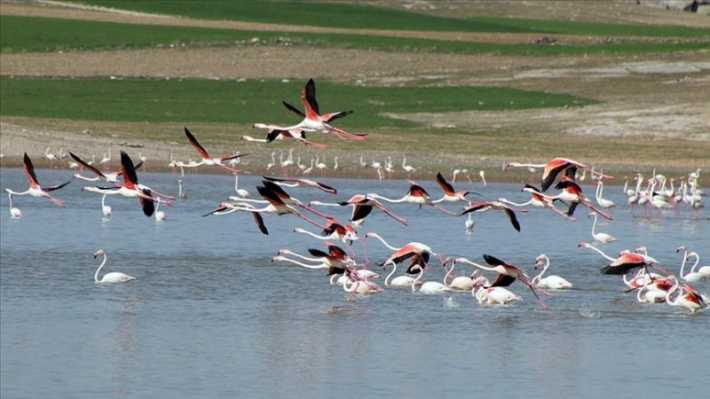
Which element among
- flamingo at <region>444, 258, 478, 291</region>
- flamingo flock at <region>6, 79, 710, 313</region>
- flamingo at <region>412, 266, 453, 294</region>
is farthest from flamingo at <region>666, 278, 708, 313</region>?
flamingo at <region>412, 266, 453, 294</region>

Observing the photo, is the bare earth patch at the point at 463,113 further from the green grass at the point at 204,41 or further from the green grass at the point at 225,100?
the green grass at the point at 204,41

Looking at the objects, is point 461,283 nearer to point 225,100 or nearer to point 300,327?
point 300,327

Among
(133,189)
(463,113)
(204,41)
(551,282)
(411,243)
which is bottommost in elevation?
(204,41)

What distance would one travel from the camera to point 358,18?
7269 centimetres

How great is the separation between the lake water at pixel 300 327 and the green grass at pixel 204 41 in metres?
31.0

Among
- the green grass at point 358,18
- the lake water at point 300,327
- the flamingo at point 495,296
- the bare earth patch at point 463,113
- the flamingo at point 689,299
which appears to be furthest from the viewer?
the green grass at point 358,18

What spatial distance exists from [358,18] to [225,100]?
32.7m

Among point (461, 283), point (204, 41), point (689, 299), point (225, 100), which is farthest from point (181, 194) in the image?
point (204, 41)

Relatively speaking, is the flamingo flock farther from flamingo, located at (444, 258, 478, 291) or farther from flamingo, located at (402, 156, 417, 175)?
flamingo, located at (402, 156, 417, 175)

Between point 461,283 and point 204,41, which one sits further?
point 204,41

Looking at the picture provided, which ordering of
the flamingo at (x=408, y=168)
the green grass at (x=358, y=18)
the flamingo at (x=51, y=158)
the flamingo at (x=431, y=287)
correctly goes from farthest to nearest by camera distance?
1. the green grass at (x=358, y=18)
2. the flamingo at (x=51, y=158)
3. the flamingo at (x=408, y=168)
4. the flamingo at (x=431, y=287)

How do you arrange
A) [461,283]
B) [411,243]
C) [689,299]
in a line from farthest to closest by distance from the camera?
1. [461,283]
2. [411,243]
3. [689,299]

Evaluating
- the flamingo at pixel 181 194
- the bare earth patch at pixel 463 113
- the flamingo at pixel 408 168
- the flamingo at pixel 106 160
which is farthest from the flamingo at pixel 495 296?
the flamingo at pixel 106 160

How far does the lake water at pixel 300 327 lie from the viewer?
12609 mm
